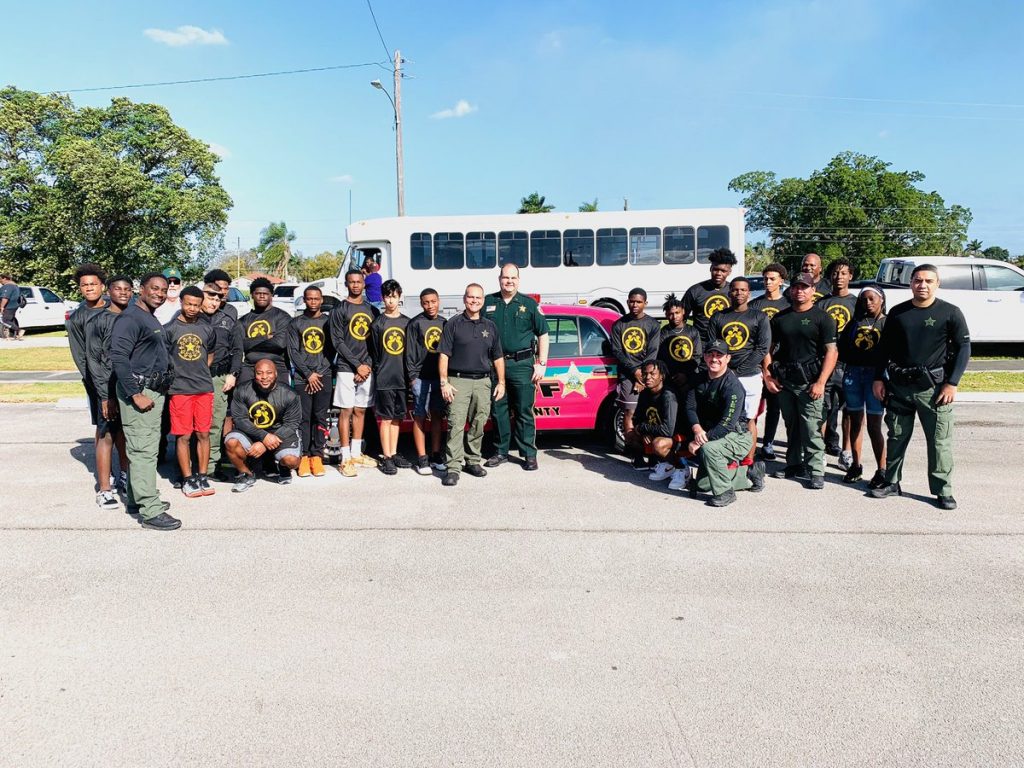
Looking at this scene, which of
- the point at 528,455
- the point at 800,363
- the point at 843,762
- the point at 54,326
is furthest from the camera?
the point at 54,326

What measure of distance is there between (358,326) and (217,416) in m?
1.47

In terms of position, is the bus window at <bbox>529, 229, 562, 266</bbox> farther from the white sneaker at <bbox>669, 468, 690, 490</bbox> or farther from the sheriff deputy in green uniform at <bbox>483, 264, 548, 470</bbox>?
the white sneaker at <bbox>669, 468, 690, 490</bbox>

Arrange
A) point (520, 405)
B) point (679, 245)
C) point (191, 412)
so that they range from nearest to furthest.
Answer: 1. point (191, 412)
2. point (520, 405)
3. point (679, 245)

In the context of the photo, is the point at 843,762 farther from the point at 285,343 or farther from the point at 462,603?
the point at 285,343

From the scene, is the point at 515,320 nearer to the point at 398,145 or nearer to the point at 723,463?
the point at 723,463

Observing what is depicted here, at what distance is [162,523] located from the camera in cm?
516

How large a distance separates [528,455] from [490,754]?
4175 millimetres

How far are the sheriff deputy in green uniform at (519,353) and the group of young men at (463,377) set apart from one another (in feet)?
0.05

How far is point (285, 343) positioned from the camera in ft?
21.3

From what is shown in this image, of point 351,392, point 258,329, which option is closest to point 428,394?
point 351,392

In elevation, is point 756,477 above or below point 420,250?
below

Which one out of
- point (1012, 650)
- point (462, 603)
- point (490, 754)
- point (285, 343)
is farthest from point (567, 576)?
point (285, 343)

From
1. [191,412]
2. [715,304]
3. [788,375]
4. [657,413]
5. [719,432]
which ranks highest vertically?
[715,304]

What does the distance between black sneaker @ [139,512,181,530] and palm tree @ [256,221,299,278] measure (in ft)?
201
